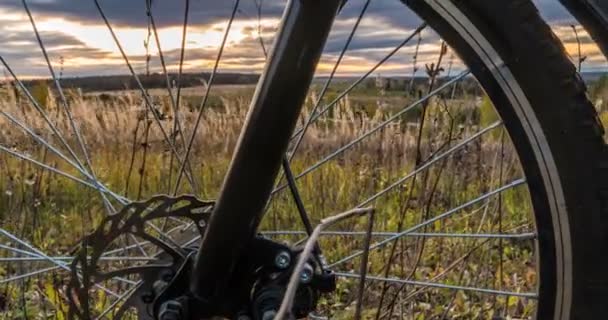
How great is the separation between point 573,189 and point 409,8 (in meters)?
0.31

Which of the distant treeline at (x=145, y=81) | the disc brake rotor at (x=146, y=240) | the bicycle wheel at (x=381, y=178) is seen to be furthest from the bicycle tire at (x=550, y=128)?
the distant treeline at (x=145, y=81)

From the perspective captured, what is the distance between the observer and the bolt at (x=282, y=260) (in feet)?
4.19

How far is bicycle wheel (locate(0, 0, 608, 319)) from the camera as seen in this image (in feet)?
3.67

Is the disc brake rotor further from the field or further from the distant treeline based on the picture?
the field

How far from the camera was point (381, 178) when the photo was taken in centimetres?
264

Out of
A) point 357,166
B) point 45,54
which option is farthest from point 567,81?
point 357,166

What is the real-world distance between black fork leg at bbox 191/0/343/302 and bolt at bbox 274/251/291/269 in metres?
0.05

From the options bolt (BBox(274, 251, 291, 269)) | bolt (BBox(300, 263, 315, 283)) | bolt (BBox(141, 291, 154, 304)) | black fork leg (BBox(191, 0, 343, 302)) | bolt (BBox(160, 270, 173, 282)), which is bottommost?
bolt (BBox(141, 291, 154, 304))

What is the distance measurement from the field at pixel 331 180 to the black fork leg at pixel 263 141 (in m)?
0.88

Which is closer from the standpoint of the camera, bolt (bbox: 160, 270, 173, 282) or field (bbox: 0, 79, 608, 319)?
bolt (bbox: 160, 270, 173, 282)

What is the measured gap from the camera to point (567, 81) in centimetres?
109

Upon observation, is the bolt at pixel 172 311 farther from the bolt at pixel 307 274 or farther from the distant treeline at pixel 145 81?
the distant treeline at pixel 145 81

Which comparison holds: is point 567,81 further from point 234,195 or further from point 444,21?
point 234,195

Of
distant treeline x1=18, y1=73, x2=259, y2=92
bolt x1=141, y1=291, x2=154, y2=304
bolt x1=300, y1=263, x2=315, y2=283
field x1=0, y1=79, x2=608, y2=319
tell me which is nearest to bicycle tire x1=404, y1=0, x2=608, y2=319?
bolt x1=300, y1=263, x2=315, y2=283
